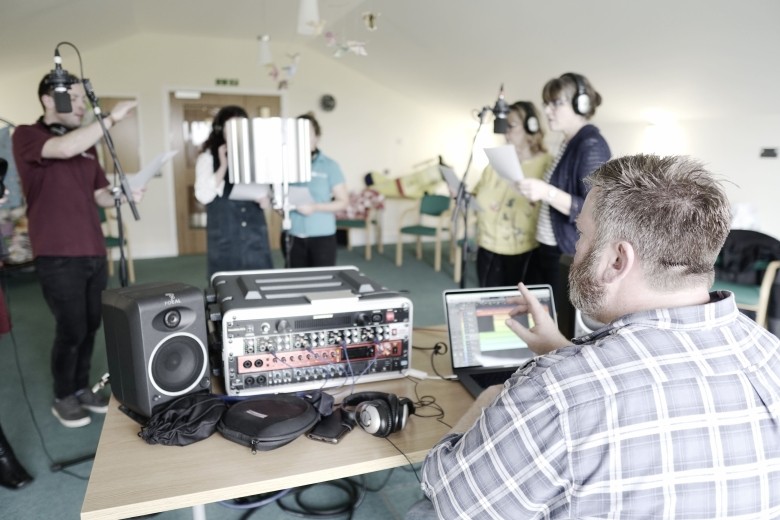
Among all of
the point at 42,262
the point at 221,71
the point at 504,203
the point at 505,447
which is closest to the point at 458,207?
the point at 504,203

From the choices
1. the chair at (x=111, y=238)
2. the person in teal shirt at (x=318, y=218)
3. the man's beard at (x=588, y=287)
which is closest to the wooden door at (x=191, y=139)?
the chair at (x=111, y=238)

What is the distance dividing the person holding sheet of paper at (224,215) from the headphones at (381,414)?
4.53 feet

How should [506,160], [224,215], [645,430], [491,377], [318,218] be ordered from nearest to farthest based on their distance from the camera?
[645,430] < [491,377] < [506,160] < [224,215] < [318,218]

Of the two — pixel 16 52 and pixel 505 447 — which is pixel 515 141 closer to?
pixel 505 447

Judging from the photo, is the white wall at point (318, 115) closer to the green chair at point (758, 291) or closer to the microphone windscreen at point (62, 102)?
the green chair at point (758, 291)

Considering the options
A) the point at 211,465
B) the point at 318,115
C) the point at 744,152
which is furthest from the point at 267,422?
the point at 318,115

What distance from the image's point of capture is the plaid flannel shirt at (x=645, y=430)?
774 millimetres

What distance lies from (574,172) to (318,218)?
133 cm

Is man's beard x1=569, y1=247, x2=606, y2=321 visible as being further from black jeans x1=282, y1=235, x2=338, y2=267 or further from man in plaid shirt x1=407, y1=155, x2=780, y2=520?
black jeans x1=282, y1=235, x2=338, y2=267

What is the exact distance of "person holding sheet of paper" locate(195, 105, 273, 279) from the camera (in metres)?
2.46

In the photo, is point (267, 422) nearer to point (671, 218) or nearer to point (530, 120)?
point (671, 218)

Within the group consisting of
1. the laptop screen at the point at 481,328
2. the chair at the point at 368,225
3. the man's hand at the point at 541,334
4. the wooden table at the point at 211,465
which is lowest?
the chair at the point at 368,225

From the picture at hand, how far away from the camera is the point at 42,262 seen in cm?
226

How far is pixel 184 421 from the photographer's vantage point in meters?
1.22
